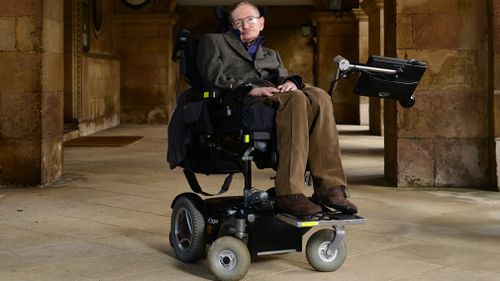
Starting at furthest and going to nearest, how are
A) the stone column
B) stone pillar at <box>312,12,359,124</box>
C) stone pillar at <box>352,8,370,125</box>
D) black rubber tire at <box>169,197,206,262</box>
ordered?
stone pillar at <box>312,12,359,124</box>, stone pillar at <box>352,8,370,125</box>, the stone column, black rubber tire at <box>169,197,206,262</box>

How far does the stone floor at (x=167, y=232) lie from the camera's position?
373cm

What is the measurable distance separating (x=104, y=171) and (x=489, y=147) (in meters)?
3.74

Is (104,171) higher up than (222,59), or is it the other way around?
(222,59)

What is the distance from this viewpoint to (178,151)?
3797 mm

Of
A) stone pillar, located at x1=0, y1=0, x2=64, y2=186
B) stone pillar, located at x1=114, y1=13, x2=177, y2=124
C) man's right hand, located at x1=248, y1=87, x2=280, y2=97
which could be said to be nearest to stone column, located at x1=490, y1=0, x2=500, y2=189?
man's right hand, located at x1=248, y1=87, x2=280, y2=97

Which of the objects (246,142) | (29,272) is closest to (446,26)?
(246,142)

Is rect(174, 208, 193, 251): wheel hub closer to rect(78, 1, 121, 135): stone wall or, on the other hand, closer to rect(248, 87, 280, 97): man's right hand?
rect(248, 87, 280, 97): man's right hand

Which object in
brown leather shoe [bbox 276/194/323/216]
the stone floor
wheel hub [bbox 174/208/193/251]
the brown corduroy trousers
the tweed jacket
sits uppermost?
the tweed jacket

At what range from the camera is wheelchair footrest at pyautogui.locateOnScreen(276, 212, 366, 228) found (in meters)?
3.39

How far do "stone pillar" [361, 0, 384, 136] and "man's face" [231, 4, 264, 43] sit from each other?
844 centimetres

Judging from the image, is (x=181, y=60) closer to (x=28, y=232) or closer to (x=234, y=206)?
(x=234, y=206)

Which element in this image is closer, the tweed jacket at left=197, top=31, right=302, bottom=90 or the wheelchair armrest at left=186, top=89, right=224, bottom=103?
the wheelchair armrest at left=186, top=89, right=224, bottom=103

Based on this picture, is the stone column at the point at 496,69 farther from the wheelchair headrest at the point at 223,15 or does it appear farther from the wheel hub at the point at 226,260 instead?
the wheel hub at the point at 226,260

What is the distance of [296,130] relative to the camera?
346cm
